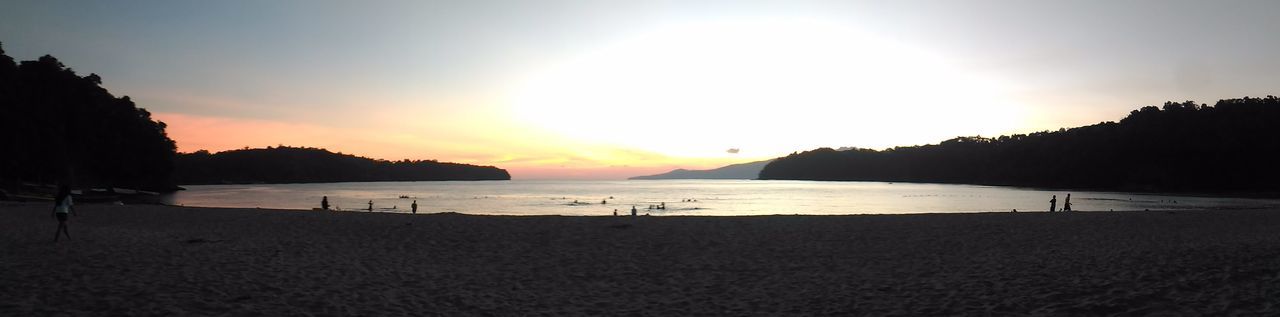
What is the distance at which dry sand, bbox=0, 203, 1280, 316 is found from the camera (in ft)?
30.5

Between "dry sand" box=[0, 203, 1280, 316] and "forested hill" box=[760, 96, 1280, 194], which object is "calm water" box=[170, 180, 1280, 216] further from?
"dry sand" box=[0, 203, 1280, 316]

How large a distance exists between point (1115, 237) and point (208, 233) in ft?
82.9

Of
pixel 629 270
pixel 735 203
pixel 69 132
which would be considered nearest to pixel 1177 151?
pixel 735 203

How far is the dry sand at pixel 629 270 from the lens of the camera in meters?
9.29

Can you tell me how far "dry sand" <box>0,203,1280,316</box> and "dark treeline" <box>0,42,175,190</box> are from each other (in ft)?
134

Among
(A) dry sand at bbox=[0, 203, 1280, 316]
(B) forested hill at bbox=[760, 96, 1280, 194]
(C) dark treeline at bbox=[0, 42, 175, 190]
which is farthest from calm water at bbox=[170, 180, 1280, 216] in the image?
(A) dry sand at bbox=[0, 203, 1280, 316]

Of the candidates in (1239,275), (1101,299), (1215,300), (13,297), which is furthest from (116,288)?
(1239,275)

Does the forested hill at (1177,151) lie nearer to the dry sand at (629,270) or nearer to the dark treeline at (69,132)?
the dry sand at (629,270)

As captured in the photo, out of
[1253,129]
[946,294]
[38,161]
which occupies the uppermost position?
[1253,129]

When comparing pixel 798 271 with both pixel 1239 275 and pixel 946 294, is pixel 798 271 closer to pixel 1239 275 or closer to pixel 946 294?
pixel 946 294

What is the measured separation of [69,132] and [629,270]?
7330cm

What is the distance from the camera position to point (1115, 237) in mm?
19094

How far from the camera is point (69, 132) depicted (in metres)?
64.1

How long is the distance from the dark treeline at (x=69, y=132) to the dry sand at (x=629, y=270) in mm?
40946
